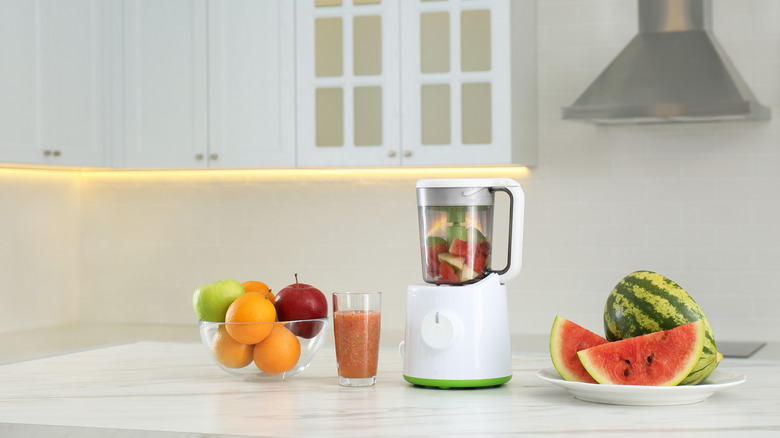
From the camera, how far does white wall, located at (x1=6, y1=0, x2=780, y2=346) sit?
11.1 ft

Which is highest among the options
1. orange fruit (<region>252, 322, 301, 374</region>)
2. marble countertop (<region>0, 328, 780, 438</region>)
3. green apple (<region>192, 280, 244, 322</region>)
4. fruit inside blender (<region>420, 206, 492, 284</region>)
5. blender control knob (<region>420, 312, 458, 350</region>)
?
fruit inside blender (<region>420, 206, 492, 284</region>)

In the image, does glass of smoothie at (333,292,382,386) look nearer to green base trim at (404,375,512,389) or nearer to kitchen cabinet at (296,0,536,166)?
green base trim at (404,375,512,389)

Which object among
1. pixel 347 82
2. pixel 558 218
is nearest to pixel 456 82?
pixel 347 82

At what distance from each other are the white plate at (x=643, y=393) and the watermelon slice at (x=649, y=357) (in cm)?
2

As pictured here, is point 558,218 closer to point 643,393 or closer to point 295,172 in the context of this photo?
point 295,172

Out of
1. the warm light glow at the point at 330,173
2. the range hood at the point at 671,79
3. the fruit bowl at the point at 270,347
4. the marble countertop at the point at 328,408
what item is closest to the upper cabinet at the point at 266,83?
the warm light glow at the point at 330,173

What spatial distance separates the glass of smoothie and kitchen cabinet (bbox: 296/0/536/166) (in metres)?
1.79

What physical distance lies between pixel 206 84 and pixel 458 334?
2330 mm

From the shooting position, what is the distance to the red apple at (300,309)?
66.5 inches

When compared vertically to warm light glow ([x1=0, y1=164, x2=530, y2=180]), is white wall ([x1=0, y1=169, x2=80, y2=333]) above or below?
below

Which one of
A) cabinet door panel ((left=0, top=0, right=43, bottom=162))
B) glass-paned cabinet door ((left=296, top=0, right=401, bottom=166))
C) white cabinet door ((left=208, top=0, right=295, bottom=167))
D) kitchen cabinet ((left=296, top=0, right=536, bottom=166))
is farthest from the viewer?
white cabinet door ((left=208, top=0, right=295, bottom=167))

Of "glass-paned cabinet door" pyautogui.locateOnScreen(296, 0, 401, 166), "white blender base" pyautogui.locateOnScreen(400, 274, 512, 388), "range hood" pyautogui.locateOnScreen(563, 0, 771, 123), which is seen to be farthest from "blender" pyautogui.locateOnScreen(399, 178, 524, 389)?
"glass-paned cabinet door" pyautogui.locateOnScreen(296, 0, 401, 166)

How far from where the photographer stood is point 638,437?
4.10 feet

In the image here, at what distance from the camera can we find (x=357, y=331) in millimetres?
1608
